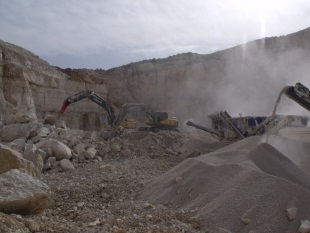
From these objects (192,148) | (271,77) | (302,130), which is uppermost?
(271,77)

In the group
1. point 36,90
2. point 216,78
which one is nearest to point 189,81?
point 216,78

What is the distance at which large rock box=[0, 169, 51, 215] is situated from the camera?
3971mm

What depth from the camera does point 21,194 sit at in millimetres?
4098

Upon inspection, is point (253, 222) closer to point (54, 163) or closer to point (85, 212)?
point (85, 212)

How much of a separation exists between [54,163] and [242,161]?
5.09 metres

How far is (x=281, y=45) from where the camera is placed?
29188 mm

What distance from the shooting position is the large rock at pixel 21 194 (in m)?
3.97

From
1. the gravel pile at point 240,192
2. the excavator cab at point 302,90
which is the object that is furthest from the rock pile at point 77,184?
the excavator cab at point 302,90

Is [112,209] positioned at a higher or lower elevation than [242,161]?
lower

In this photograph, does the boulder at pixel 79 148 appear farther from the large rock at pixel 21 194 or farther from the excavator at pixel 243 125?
the large rock at pixel 21 194

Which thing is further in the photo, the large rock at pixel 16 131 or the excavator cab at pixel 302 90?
the large rock at pixel 16 131

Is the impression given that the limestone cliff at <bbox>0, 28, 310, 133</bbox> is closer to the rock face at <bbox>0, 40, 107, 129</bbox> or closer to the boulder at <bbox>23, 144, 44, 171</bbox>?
the rock face at <bbox>0, 40, 107, 129</bbox>

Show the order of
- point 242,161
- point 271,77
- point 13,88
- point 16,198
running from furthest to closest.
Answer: point 271,77, point 13,88, point 242,161, point 16,198

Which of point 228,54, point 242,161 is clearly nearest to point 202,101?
point 228,54
